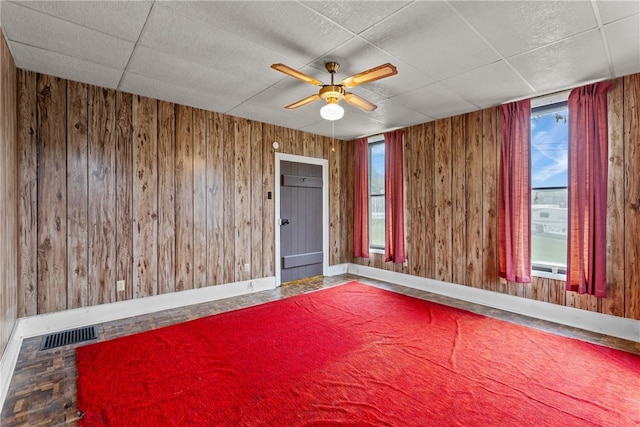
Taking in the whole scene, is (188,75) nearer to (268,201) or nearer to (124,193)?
(124,193)

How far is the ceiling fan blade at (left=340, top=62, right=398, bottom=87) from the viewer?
219 cm

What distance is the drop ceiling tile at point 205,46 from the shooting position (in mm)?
2135

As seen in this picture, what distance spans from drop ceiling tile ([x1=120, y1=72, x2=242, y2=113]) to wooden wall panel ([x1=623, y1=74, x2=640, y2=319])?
4074 mm

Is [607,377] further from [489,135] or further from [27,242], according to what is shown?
[27,242]

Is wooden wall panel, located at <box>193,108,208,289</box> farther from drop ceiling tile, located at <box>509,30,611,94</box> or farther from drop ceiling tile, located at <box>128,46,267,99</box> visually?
drop ceiling tile, located at <box>509,30,611,94</box>

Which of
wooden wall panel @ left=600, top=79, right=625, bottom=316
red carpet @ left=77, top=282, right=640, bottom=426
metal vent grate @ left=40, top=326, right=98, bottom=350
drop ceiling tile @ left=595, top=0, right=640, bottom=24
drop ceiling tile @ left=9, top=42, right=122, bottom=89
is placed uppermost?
drop ceiling tile @ left=9, top=42, right=122, bottom=89

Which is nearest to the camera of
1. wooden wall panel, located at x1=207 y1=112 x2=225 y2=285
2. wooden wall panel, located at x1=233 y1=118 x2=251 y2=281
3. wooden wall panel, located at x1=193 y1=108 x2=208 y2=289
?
wooden wall panel, located at x1=193 y1=108 x2=208 y2=289

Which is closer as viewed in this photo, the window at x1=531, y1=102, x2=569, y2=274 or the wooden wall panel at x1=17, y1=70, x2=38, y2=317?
the wooden wall panel at x1=17, y1=70, x2=38, y2=317

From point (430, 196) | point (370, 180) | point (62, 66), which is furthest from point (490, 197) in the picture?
point (62, 66)

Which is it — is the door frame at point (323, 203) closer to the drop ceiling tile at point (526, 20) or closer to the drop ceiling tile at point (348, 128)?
the drop ceiling tile at point (348, 128)

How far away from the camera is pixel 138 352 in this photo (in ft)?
8.37

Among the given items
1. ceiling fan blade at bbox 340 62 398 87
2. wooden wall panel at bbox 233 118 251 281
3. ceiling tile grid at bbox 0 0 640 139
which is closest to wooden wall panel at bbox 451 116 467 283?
ceiling tile grid at bbox 0 0 640 139

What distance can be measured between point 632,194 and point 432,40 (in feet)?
8.25

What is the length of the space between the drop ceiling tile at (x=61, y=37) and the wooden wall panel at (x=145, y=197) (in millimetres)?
862
